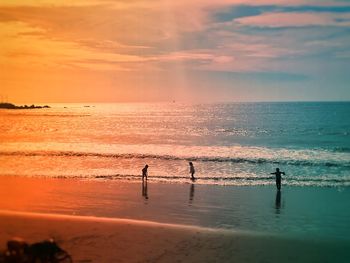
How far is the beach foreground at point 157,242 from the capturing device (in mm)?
14391

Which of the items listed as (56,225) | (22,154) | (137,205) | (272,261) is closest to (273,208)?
(137,205)

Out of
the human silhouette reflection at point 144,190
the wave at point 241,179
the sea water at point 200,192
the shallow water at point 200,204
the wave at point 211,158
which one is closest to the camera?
the shallow water at point 200,204

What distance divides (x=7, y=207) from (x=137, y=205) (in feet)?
21.5

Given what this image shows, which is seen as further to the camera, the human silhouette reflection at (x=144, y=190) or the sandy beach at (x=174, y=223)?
the human silhouette reflection at (x=144, y=190)

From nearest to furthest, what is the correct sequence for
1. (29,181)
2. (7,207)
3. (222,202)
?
(7,207)
(222,202)
(29,181)

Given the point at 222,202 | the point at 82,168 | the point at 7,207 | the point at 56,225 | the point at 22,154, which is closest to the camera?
the point at 56,225

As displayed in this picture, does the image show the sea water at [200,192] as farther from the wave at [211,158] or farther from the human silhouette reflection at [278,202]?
the wave at [211,158]

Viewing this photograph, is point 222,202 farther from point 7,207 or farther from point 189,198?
point 7,207

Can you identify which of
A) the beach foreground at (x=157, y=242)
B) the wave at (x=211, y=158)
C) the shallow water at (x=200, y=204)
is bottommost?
the beach foreground at (x=157, y=242)

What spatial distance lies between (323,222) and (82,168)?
79.8ft

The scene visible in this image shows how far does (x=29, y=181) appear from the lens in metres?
30.7

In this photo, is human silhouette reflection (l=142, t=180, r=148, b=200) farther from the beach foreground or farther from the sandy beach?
the beach foreground

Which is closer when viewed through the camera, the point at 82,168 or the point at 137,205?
the point at 137,205

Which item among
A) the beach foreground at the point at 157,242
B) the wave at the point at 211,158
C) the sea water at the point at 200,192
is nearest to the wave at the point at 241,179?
the sea water at the point at 200,192
